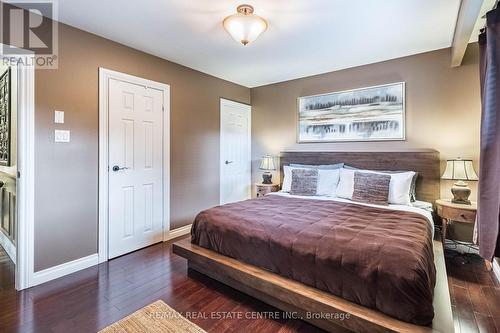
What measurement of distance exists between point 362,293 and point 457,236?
7.60 feet

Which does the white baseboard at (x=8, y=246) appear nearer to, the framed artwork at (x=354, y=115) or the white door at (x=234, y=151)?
the white door at (x=234, y=151)

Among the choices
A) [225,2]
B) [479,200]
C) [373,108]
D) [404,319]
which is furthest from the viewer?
[373,108]

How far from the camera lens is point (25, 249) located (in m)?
2.22

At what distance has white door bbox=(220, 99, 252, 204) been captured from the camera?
169 inches

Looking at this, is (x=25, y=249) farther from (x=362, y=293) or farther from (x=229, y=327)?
(x=362, y=293)

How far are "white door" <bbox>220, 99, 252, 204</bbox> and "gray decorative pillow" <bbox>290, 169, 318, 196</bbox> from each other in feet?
4.26

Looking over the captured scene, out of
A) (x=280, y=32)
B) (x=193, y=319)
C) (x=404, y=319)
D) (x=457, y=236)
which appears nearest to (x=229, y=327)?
(x=193, y=319)

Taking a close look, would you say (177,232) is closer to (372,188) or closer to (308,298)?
(308,298)

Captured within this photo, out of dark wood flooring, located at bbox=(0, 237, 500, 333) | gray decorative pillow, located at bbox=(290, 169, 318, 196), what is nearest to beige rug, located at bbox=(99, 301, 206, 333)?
dark wood flooring, located at bbox=(0, 237, 500, 333)

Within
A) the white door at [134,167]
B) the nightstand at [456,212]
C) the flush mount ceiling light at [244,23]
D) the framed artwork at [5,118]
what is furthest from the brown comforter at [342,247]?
the framed artwork at [5,118]

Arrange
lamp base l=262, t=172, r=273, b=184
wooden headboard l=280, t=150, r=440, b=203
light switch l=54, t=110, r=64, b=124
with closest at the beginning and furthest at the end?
light switch l=54, t=110, r=64, b=124, wooden headboard l=280, t=150, r=440, b=203, lamp base l=262, t=172, r=273, b=184

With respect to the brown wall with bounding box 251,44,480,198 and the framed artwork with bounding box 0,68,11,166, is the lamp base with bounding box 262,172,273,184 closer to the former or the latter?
the brown wall with bounding box 251,44,480,198

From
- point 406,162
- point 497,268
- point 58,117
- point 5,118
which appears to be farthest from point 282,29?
point 5,118

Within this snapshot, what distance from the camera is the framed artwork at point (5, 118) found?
104 inches
